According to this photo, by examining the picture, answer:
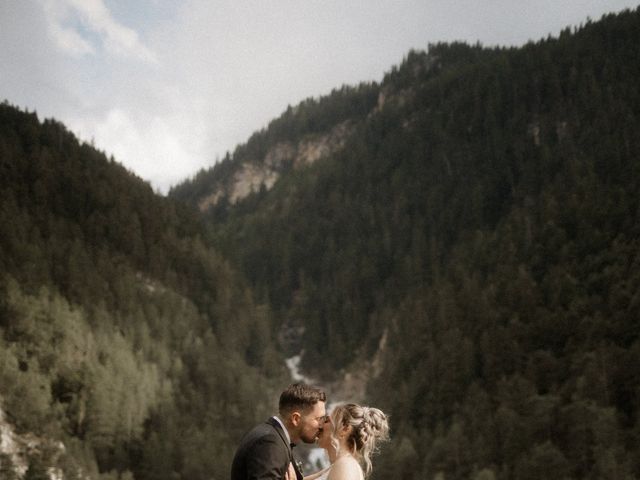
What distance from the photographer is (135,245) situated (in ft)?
447

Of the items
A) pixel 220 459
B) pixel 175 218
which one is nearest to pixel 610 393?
pixel 220 459

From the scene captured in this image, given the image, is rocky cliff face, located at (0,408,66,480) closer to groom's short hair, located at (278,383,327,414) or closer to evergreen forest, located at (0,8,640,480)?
evergreen forest, located at (0,8,640,480)

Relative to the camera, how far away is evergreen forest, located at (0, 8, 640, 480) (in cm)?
8544

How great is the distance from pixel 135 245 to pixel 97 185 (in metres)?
16.3

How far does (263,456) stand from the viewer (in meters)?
5.31

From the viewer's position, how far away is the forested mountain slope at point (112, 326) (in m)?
85.3

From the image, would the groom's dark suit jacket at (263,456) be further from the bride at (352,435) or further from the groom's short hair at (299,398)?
the bride at (352,435)

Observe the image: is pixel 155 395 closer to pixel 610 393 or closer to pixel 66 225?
pixel 66 225

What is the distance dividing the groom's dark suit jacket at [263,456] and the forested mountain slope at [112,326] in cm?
7100

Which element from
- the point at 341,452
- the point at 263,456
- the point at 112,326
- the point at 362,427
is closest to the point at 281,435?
the point at 263,456

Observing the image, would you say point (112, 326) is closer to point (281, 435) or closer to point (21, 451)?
point (21, 451)

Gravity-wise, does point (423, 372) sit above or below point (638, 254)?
below

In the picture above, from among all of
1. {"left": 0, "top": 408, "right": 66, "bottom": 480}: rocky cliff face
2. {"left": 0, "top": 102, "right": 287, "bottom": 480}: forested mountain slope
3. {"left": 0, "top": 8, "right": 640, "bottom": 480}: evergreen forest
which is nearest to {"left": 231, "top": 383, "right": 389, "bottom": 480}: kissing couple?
{"left": 0, "top": 102, "right": 287, "bottom": 480}: forested mountain slope

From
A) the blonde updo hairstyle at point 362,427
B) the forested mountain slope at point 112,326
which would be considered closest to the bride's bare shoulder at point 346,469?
the blonde updo hairstyle at point 362,427
